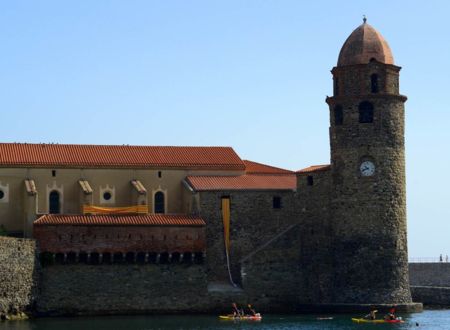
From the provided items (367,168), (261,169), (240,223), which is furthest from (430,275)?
(240,223)

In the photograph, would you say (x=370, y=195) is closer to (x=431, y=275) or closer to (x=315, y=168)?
(x=315, y=168)

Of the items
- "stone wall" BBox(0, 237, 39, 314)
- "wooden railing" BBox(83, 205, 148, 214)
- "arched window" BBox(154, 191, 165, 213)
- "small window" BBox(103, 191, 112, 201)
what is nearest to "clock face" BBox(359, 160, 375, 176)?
"wooden railing" BBox(83, 205, 148, 214)

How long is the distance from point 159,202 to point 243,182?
5319 mm

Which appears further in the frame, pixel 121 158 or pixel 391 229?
pixel 121 158

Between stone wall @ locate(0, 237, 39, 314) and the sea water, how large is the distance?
124 centimetres

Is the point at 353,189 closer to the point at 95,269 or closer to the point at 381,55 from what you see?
the point at 381,55

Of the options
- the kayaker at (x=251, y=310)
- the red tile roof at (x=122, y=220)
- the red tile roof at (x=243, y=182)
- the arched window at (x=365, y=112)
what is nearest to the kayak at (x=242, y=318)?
the kayaker at (x=251, y=310)

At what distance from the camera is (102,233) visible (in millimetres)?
66438

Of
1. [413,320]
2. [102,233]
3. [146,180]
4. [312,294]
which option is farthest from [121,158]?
[413,320]

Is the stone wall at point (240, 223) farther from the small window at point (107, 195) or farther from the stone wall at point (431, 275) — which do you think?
the stone wall at point (431, 275)

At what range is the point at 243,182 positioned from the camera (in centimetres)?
7181

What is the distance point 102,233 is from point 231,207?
7.96 m

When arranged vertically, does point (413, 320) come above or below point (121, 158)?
below

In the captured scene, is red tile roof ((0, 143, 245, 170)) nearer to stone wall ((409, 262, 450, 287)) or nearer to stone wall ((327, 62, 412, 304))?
stone wall ((327, 62, 412, 304))
